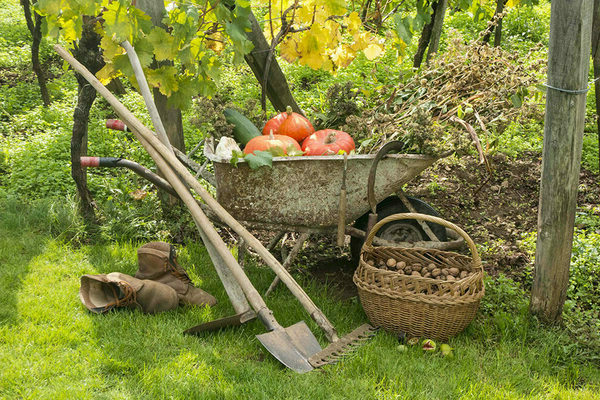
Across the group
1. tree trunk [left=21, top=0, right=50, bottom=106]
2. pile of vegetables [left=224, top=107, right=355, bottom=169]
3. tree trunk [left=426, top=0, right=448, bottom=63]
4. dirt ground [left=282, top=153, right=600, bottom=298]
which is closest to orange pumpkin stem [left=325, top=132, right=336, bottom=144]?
pile of vegetables [left=224, top=107, right=355, bottom=169]

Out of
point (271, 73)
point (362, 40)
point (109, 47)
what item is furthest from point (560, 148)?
point (109, 47)

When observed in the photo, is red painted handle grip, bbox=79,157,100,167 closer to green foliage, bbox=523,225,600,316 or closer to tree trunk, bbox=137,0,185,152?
tree trunk, bbox=137,0,185,152

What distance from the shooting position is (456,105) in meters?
3.44

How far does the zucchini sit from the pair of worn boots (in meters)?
0.77

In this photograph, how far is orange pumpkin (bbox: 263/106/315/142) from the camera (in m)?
3.57

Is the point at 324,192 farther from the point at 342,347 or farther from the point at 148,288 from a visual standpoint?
the point at 148,288

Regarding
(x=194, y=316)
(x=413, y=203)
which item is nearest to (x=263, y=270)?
(x=194, y=316)

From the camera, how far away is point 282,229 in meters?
3.36

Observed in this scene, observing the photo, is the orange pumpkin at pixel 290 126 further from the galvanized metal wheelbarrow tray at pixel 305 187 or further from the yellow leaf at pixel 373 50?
the yellow leaf at pixel 373 50

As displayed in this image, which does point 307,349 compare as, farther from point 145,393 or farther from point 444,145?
point 444,145

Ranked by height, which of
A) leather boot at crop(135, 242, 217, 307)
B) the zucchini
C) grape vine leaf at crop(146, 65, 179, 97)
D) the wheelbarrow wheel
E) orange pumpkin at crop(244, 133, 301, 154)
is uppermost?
grape vine leaf at crop(146, 65, 179, 97)

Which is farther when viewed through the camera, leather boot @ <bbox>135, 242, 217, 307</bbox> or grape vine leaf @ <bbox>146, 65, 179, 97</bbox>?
grape vine leaf @ <bbox>146, 65, 179, 97</bbox>

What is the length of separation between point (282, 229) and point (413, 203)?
0.76m

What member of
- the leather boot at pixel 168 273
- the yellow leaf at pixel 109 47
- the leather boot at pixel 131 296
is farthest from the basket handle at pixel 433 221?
Answer: the yellow leaf at pixel 109 47
